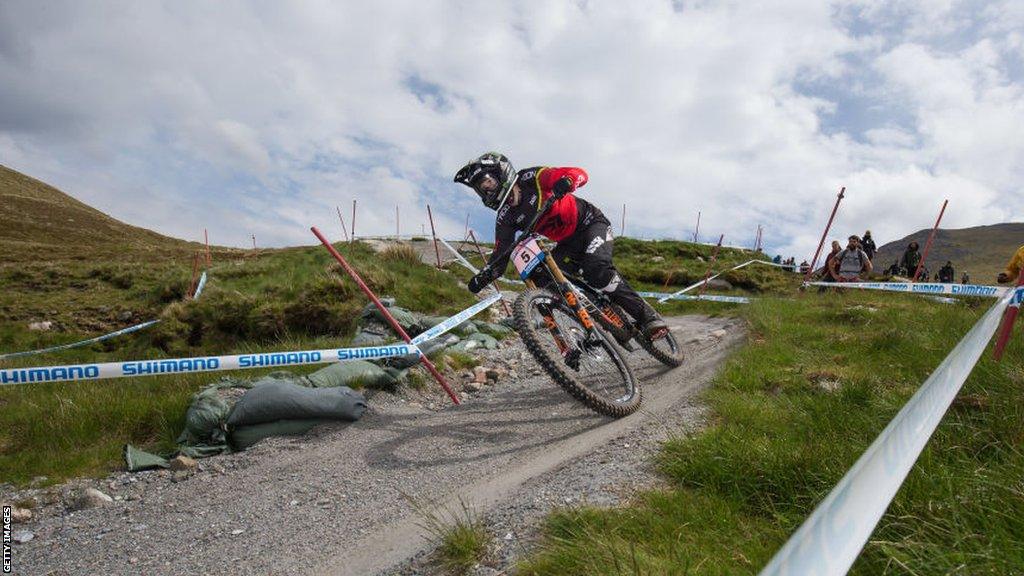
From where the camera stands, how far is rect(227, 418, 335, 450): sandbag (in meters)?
5.09

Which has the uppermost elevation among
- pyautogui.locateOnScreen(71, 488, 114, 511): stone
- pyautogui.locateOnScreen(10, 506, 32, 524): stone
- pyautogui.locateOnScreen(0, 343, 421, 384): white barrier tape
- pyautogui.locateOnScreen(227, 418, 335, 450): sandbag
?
pyautogui.locateOnScreen(0, 343, 421, 384): white barrier tape

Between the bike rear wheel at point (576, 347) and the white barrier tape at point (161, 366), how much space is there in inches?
76.6

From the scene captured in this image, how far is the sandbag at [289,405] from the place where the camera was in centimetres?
514

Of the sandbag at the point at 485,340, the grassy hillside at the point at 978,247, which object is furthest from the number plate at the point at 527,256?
the grassy hillside at the point at 978,247

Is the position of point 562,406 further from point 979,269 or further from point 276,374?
point 979,269

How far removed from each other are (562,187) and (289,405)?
363 cm

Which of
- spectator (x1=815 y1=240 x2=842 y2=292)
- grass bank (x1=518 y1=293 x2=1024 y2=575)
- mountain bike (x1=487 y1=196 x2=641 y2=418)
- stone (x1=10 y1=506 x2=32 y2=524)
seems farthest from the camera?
spectator (x1=815 y1=240 x2=842 y2=292)

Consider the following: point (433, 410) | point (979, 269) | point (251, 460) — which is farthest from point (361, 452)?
point (979, 269)

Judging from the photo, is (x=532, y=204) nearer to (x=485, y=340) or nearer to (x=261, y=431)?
(x=485, y=340)

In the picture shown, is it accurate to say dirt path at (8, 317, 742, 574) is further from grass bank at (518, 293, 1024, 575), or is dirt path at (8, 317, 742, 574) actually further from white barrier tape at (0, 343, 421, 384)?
white barrier tape at (0, 343, 421, 384)

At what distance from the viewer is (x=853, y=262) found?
531 inches

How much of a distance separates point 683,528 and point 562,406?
11.1ft

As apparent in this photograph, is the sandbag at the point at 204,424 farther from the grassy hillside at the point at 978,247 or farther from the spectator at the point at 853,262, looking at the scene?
the grassy hillside at the point at 978,247

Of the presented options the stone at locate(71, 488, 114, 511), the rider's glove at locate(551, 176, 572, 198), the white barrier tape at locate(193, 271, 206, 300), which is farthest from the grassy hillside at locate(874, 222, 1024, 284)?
the stone at locate(71, 488, 114, 511)
